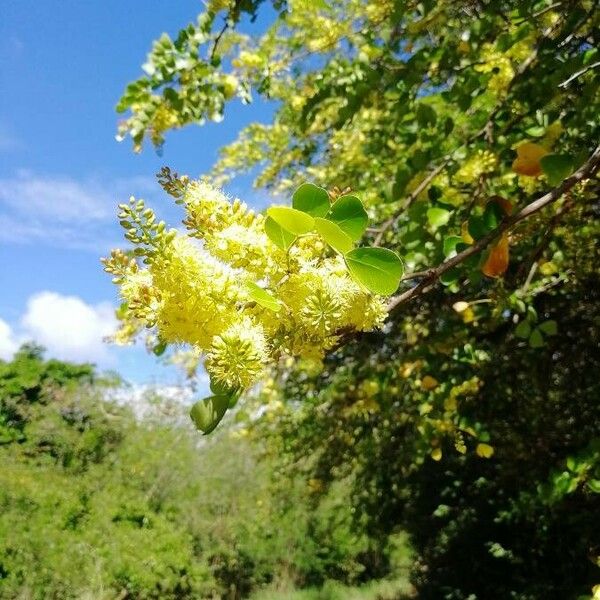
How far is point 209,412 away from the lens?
0.76m

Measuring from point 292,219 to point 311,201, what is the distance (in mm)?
30

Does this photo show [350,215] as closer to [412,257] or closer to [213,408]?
[213,408]

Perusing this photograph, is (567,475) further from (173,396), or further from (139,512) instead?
(173,396)

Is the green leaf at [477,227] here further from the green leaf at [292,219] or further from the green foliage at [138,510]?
the green foliage at [138,510]

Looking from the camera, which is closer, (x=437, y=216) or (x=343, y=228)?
(x=343, y=228)

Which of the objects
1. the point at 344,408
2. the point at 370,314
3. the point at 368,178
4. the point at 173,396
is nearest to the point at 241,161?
the point at 368,178

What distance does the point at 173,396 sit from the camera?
1258 centimetres

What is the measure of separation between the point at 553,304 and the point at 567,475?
6.15 feet

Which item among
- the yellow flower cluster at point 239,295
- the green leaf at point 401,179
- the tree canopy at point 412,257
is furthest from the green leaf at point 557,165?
the green leaf at point 401,179

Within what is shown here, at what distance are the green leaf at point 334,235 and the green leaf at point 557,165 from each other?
46 cm

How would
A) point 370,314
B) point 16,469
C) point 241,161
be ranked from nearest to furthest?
point 370,314 → point 241,161 → point 16,469

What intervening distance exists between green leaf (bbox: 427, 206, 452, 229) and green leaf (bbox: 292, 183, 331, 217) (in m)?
0.92

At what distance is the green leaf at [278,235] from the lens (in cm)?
69

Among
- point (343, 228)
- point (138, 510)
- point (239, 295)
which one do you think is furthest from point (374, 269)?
point (138, 510)
